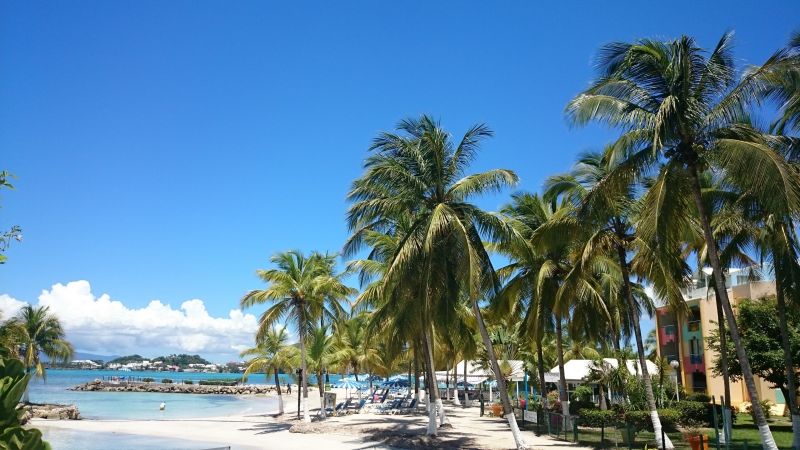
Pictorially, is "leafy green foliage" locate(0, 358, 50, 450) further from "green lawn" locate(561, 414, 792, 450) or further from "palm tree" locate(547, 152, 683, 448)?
"green lawn" locate(561, 414, 792, 450)

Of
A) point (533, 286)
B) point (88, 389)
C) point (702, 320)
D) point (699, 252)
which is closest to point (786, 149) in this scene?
point (699, 252)

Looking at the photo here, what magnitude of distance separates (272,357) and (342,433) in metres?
13.9

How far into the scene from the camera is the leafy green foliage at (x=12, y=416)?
4438mm

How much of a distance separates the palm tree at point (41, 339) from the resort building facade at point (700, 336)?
47842mm

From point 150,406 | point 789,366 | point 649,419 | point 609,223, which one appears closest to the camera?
point 789,366

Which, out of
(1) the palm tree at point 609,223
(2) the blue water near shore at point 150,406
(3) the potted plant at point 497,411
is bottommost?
(2) the blue water near shore at point 150,406

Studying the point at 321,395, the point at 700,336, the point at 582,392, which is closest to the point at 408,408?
the point at 321,395

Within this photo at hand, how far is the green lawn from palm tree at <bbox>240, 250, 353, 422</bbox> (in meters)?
13.2

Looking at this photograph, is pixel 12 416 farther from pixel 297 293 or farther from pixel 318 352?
pixel 318 352

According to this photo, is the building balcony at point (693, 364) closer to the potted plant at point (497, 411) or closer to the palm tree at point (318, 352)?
the potted plant at point (497, 411)

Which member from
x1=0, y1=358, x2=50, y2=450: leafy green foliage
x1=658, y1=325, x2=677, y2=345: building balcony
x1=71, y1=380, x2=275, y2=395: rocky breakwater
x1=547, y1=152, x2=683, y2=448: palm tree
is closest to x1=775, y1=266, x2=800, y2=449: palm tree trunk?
x1=547, y1=152, x2=683, y2=448: palm tree

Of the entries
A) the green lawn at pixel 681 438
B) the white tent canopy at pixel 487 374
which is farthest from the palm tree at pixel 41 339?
the green lawn at pixel 681 438

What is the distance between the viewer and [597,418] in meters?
26.0

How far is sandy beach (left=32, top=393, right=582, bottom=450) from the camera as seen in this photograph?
2222cm
